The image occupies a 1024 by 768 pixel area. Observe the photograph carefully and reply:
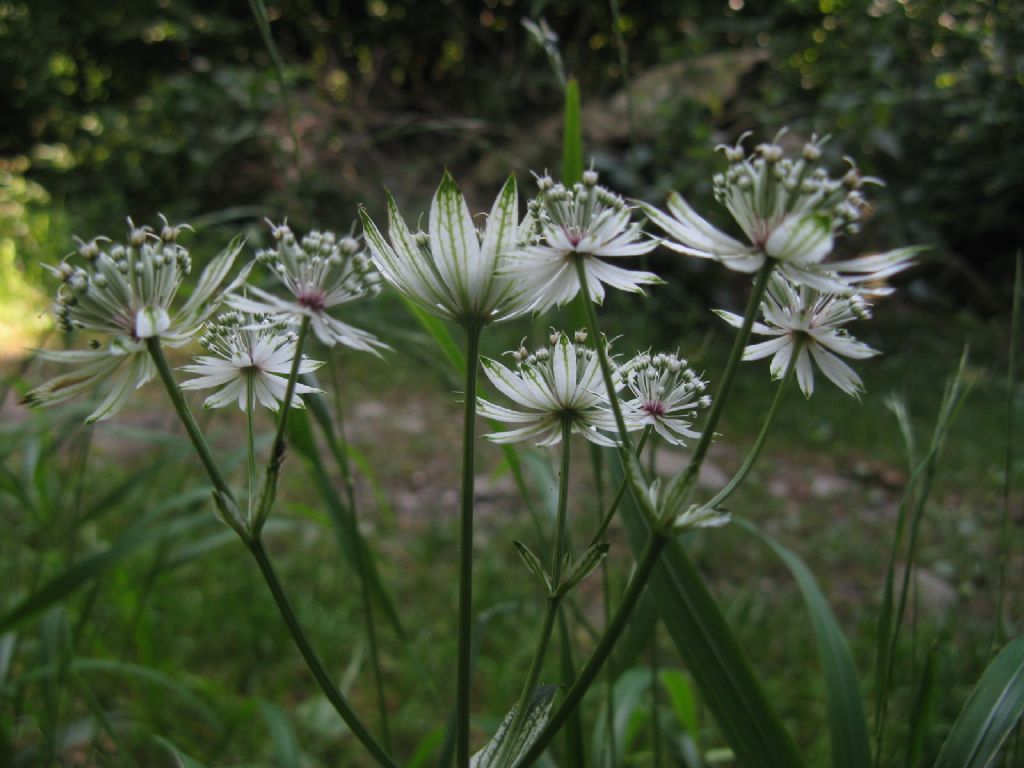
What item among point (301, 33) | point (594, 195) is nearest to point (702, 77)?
point (301, 33)

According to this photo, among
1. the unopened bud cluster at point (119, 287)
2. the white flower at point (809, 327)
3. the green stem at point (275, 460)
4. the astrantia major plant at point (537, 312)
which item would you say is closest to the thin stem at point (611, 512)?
the astrantia major plant at point (537, 312)

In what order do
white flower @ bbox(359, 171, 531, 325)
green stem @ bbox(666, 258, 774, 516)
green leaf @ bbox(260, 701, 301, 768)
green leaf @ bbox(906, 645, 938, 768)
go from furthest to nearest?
green leaf @ bbox(260, 701, 301, 768), green leaf @ bbox(906, 645, 938, 768), white flower @ bbox(359, 171, 531, 325), green stem @ bbox(666, 258, 774, 516)

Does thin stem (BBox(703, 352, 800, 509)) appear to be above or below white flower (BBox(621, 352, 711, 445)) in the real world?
below

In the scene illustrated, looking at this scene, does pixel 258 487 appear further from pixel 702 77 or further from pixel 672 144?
pixel 702 77

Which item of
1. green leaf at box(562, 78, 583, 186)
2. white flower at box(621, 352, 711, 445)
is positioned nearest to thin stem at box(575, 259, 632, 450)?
white flower at box(621, 352, 711, 445)

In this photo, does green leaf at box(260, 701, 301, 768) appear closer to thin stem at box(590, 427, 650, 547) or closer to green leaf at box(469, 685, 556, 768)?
green leaf at box(469, 685, 556, 768)

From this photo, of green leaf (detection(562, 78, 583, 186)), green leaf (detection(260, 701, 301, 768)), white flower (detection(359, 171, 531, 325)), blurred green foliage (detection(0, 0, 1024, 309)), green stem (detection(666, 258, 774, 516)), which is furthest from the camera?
blurred green foliage (detection(0, 0, 1024, 309))

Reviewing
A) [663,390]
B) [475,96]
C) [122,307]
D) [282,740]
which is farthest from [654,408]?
[475,96]

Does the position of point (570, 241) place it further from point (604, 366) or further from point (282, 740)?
point (282, 740)
